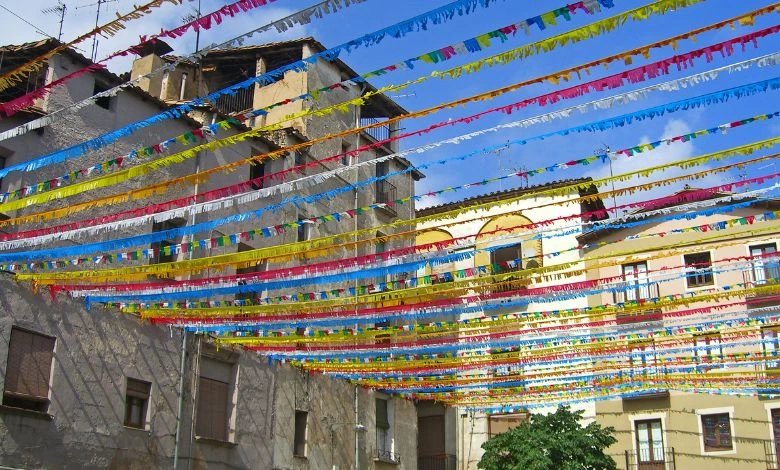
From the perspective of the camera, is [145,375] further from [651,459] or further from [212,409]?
[651,459]

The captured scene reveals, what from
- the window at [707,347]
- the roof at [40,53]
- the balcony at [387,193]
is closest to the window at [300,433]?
the balcony at [387,193]

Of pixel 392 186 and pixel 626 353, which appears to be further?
pixel 392 186

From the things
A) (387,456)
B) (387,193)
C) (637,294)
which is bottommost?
(387,456)

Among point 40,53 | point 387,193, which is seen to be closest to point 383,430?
point 387,193

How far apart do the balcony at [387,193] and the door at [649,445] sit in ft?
32.7

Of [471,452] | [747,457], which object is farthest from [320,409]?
[747,457]

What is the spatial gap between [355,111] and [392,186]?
2.81 meters

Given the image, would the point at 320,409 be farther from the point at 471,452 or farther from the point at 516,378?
the point at 471,452

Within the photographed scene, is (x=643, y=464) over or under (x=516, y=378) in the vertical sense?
under

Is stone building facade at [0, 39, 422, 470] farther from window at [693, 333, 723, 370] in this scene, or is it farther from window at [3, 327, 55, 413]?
window at [693, 333, 723, 370]

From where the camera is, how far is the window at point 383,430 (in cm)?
2464

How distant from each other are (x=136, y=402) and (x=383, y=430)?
9.64 meters

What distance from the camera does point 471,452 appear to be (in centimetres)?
2720

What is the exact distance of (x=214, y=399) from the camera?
19.0m
